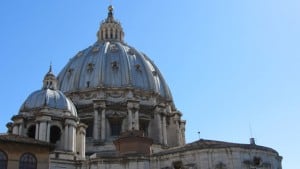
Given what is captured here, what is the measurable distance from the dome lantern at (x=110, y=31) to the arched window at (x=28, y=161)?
46.8 meters

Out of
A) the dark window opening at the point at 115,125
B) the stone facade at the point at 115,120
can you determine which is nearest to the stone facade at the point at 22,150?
the stone facade at the point at 115,120

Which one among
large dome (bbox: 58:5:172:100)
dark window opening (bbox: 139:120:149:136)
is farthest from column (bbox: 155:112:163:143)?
large dome (bbox: 58:5:172:100)

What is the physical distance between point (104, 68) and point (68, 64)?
28.7ft

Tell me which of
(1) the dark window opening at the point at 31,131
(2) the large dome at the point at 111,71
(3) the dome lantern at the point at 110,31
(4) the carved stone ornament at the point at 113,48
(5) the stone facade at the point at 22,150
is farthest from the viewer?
(3) the dome lantern at the point at 110,31

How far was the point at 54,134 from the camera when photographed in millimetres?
48656

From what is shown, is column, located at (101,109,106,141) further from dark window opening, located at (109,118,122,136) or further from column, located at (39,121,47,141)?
column, located at (39,121,47,141)

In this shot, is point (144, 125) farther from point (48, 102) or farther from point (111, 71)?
point (48, 102)

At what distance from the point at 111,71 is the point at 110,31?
1431 centimetres

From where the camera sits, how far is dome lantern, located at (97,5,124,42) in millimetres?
77375

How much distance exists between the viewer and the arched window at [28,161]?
30.6m

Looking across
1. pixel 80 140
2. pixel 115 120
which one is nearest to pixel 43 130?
pixel 80 140

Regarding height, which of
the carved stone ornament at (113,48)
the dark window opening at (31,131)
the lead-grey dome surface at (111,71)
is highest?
the carved stone ornament at (113,48)

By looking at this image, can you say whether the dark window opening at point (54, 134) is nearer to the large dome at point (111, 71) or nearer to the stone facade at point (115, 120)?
the stone facade at point (115, 120)

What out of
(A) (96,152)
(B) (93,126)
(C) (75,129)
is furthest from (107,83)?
(C) (75,129)
